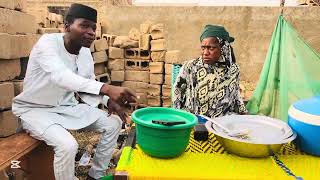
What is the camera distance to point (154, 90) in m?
6.78

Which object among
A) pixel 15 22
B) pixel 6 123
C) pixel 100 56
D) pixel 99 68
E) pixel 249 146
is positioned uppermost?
pixel 15 22

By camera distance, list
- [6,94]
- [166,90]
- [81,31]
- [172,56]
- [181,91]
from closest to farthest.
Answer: [81,31], [181,91], [6,94], [172,56], [166,90]

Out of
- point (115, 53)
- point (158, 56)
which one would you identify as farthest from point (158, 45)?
point (115, 53)

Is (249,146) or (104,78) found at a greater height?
(249,146)

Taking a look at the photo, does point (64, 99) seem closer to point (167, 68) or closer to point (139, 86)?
point (167, 68)

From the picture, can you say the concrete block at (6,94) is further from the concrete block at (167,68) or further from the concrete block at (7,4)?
the concrete block at (167,68)

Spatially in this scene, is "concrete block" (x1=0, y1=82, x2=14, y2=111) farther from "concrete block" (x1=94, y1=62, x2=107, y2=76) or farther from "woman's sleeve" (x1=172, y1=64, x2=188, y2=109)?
"concrete block" (x1=94, y1=62, x2=107, y2=76)

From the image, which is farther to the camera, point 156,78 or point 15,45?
point 156,78

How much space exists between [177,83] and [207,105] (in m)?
0.38

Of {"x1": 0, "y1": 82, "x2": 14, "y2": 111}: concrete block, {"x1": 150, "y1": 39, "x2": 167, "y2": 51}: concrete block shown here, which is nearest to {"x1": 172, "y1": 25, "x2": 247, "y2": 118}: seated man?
{"x1": 0, "y1": 82, "x2": 14, "y2": 111}: concrete block

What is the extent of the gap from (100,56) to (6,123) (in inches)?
119

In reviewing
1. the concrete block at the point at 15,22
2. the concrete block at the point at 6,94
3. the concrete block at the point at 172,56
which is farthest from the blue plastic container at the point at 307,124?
the concrete block at the point at 172,56

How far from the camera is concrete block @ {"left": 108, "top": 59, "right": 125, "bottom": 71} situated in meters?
6.77

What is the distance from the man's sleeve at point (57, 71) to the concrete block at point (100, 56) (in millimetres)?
3456
